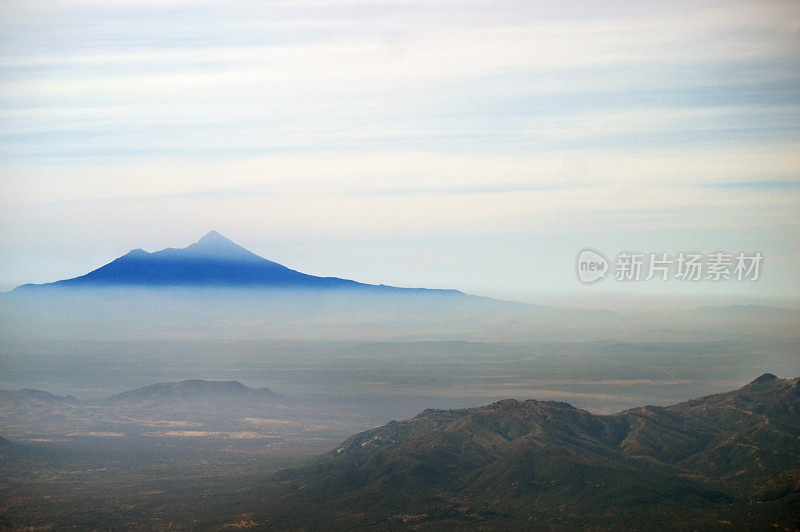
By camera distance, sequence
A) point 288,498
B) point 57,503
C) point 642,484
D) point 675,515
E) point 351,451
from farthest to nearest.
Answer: point 351,451
point 57,503
point 288,498
point 642,484
point 675,515

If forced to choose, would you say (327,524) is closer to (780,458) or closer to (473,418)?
(473,418)

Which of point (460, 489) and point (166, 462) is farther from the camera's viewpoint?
point (166, 462)

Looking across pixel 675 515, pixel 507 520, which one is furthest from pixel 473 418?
pixel 675 515

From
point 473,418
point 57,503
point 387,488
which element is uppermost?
point 473,418

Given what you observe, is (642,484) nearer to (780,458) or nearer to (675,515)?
(675,515)

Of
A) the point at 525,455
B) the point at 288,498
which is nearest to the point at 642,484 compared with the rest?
the point at 525,455

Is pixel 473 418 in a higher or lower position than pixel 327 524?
higher

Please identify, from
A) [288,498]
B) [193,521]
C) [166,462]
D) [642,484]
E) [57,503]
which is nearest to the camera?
[642,484]
